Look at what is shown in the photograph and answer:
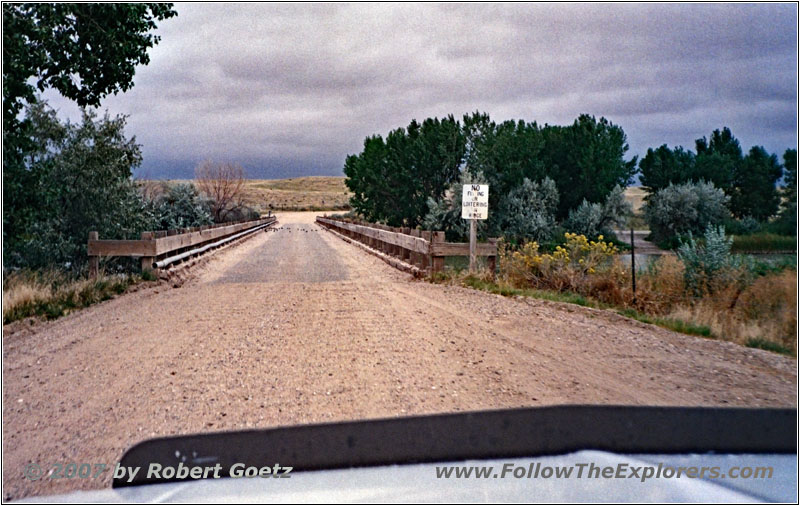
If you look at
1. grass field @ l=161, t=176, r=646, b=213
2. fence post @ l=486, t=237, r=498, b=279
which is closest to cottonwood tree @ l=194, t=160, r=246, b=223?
fence post @ l=486, t=237, r=498, b=279

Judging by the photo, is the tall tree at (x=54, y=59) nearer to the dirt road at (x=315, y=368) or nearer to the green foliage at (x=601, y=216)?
the dirt road at (x=315, y=368)

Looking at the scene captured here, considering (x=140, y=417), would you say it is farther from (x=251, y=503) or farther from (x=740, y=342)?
(x=740, y=342)

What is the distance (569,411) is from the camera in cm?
484

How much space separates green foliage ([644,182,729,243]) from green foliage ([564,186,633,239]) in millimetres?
17205

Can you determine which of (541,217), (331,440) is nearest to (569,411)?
(331,440)

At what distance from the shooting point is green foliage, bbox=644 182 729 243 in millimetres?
17875

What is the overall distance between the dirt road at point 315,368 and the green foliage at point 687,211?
9.90 metres

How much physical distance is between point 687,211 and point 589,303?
42.8 ft

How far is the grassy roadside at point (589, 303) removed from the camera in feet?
25.0

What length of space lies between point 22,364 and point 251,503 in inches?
173

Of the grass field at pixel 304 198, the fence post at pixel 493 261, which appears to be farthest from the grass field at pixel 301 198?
the fence post at pixel 493 261

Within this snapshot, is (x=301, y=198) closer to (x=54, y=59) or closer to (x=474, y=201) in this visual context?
(x=474, y=201)

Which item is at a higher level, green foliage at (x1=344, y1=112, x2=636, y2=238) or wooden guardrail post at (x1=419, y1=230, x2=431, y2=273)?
green foliage at (x1=344, y1=112, x2=636, y2=238)

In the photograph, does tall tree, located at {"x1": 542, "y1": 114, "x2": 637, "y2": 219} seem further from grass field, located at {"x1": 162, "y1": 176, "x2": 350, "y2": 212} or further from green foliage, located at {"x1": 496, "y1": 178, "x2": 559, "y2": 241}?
grass field, located at {"x1": 162, "y1": 176, "x2": 350, "y2": 212}
